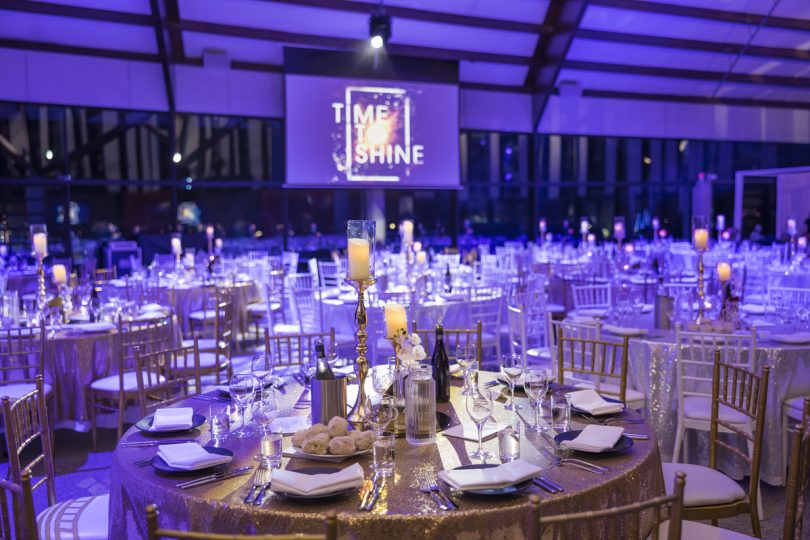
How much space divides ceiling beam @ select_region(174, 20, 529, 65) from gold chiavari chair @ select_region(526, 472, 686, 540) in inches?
376

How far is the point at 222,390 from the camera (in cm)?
283

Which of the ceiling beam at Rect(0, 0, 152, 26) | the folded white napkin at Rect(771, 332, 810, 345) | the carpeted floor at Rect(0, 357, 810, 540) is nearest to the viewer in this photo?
the carpeted floor at Rect(0, 357, 810, 540)

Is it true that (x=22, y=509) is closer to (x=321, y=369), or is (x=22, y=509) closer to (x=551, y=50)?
(x=321, y=369)

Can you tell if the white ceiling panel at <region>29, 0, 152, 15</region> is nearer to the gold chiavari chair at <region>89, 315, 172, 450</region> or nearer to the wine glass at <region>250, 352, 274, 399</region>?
the gold chiavari chair at <region>89, 315, 172, 450</region>

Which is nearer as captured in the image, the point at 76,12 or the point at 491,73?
the point at 76,12

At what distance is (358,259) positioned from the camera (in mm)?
2318

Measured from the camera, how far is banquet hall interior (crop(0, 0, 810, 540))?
197cm

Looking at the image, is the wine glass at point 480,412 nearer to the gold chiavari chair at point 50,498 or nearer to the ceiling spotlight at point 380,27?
the gold chiavari chair at point 50,498

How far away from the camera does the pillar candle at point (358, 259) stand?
7.61 feet

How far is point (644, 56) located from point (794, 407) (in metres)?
9.73

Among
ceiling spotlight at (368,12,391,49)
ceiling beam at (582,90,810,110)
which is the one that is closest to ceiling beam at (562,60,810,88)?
ceiling beam at (582,90,810,110)

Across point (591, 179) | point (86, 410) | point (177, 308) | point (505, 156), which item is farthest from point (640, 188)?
point (86, 410)

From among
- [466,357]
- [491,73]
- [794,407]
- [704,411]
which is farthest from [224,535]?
[491,73]

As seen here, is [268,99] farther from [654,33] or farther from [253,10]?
[654,33]
